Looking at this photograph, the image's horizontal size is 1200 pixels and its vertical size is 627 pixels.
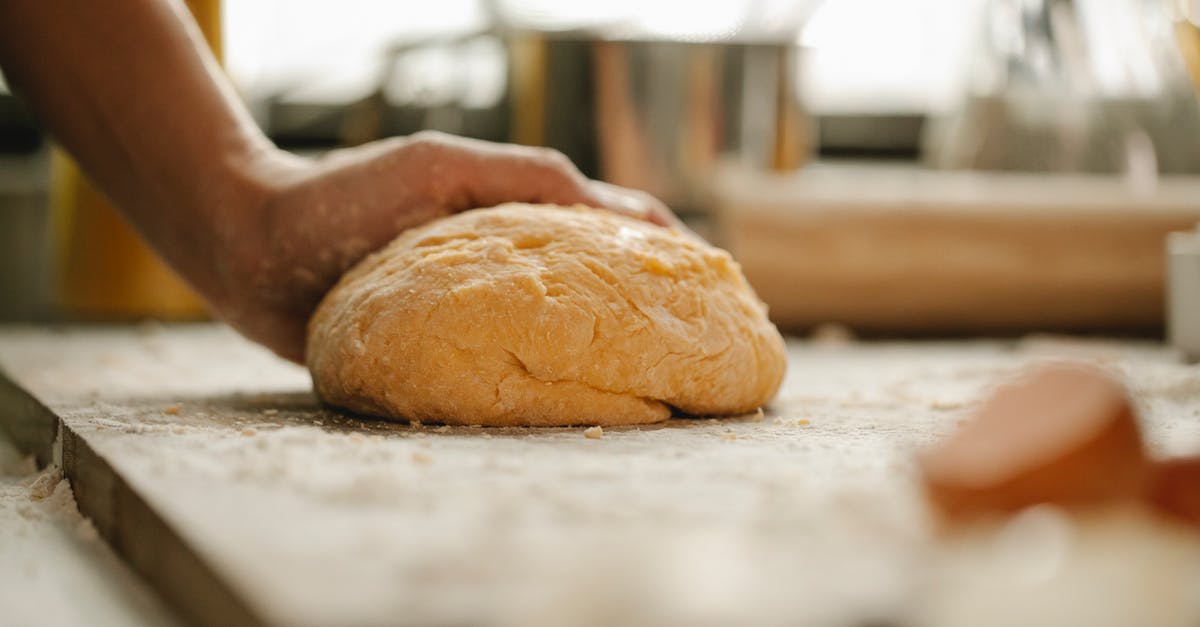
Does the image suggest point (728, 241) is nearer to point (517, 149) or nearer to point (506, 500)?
point (517, 149)

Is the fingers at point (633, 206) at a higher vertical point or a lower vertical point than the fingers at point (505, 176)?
lower


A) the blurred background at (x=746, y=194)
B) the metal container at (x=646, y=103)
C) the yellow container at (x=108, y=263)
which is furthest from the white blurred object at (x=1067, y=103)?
the yellow container at (x=108, y=263)

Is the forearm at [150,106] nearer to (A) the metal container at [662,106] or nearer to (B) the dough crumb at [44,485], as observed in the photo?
(B) the dough crumb at [44,485]

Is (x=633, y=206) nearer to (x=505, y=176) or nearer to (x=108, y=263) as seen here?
(x=505, y=176)

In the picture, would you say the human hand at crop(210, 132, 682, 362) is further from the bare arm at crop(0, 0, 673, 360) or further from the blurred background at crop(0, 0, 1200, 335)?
the blurred background at crop(0, 0, 1200, 335)

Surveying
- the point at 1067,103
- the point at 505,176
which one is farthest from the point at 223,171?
the point at 1067,103

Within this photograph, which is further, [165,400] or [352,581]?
[165,400]

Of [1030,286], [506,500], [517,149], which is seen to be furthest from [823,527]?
[1030,286]

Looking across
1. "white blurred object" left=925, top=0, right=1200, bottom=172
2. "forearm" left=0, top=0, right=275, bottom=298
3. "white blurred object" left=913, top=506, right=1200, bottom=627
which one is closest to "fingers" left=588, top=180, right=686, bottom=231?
"forearm" left=0, top=0, right=275, bottom=298
